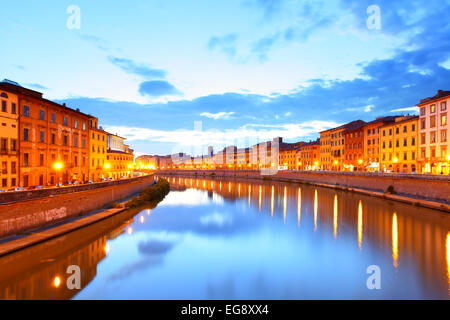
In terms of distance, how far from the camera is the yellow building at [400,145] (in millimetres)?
49031

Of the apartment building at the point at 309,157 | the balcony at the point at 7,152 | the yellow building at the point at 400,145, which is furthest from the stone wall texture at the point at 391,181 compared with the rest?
the balcony at the point at 7,152

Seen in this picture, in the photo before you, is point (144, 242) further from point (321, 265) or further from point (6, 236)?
point (321, 265)

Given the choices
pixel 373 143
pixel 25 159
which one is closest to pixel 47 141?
pixel 25 159

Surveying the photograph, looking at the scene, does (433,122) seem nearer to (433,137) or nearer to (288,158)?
(433,137)

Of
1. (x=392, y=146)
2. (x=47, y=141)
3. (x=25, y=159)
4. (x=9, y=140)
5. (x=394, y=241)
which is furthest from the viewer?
(x=392, y=146)

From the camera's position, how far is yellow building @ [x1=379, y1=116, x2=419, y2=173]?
49.0m

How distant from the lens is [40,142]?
93.2 ft

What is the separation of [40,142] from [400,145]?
59.9 meters

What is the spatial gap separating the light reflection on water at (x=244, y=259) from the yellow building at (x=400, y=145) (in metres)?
23.3

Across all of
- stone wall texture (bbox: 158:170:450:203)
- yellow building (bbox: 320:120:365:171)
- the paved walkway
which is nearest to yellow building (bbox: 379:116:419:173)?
stone wall texture (bbox: 158:170:450:203)

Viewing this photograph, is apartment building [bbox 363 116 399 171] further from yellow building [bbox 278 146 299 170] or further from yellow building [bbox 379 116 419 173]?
yellow building [bbox 278 146 299 170]

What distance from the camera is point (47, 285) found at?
13.8m

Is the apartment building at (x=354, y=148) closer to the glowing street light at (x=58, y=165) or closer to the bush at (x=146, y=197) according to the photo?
the bush at (x=146, y=197)

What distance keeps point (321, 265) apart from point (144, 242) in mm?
13958
